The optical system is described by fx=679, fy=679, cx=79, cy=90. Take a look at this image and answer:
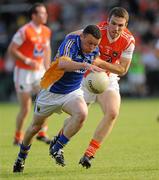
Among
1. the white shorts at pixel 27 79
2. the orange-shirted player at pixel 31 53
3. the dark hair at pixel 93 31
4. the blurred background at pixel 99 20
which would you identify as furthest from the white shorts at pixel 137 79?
the dark hair at pixel 93 31

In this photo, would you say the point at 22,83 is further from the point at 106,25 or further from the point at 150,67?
the point at 150,67

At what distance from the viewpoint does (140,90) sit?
2600cm

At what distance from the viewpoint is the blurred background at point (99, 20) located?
2564 centimetres

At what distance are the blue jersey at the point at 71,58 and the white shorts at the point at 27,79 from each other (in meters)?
4.23

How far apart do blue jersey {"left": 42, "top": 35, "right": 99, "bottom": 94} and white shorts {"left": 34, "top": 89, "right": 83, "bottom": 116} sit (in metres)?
0.06

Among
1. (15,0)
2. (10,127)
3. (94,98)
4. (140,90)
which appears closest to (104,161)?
(94,98)

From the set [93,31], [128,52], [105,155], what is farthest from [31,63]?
[93,31]

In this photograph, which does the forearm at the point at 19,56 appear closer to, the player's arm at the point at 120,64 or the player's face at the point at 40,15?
the player's face at the point at 40,15

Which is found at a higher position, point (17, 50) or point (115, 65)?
point (115, 65)

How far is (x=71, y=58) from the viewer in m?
8.47

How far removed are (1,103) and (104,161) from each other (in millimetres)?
14863

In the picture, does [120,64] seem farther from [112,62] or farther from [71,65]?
[71,65]

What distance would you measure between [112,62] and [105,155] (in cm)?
161

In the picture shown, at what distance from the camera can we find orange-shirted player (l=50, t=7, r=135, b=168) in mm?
9211
